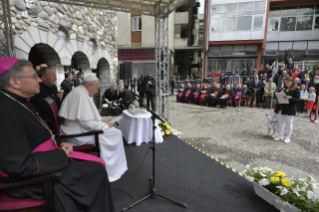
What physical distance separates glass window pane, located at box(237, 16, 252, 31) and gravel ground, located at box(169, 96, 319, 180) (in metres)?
12.0

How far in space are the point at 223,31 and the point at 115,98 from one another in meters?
14.0

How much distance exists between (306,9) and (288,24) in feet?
5.05

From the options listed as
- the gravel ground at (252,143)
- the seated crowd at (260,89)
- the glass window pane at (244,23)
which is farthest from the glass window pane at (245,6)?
the gravel ground at (252,143)

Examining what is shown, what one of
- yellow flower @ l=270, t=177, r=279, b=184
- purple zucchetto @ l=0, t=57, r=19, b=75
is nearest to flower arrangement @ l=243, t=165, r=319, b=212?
yellow flower @ l=270, t=177, r=279, b=184

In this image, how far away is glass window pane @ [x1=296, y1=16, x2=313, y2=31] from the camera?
16.2 meters

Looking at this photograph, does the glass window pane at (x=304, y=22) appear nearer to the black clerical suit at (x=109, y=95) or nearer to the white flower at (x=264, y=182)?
the black clerical suit at (x=109, y=95)

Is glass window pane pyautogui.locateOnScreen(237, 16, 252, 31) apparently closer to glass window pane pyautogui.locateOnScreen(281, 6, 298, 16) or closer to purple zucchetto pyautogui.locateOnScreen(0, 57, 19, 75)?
glass window pane pyautogui.locateOnScreen(281, 6, 298, 16)

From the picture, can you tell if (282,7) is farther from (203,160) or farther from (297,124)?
(203,160)

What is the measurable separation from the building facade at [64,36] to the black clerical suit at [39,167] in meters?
3.94

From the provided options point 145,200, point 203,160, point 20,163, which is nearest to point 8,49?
point 20,163

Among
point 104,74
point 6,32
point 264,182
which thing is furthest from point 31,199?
point 104,74

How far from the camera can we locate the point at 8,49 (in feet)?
13.1

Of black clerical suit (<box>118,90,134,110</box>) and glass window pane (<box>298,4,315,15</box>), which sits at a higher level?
glass window pane (<box>298,4,315,15</box>)

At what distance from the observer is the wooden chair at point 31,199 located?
54.0 inches
